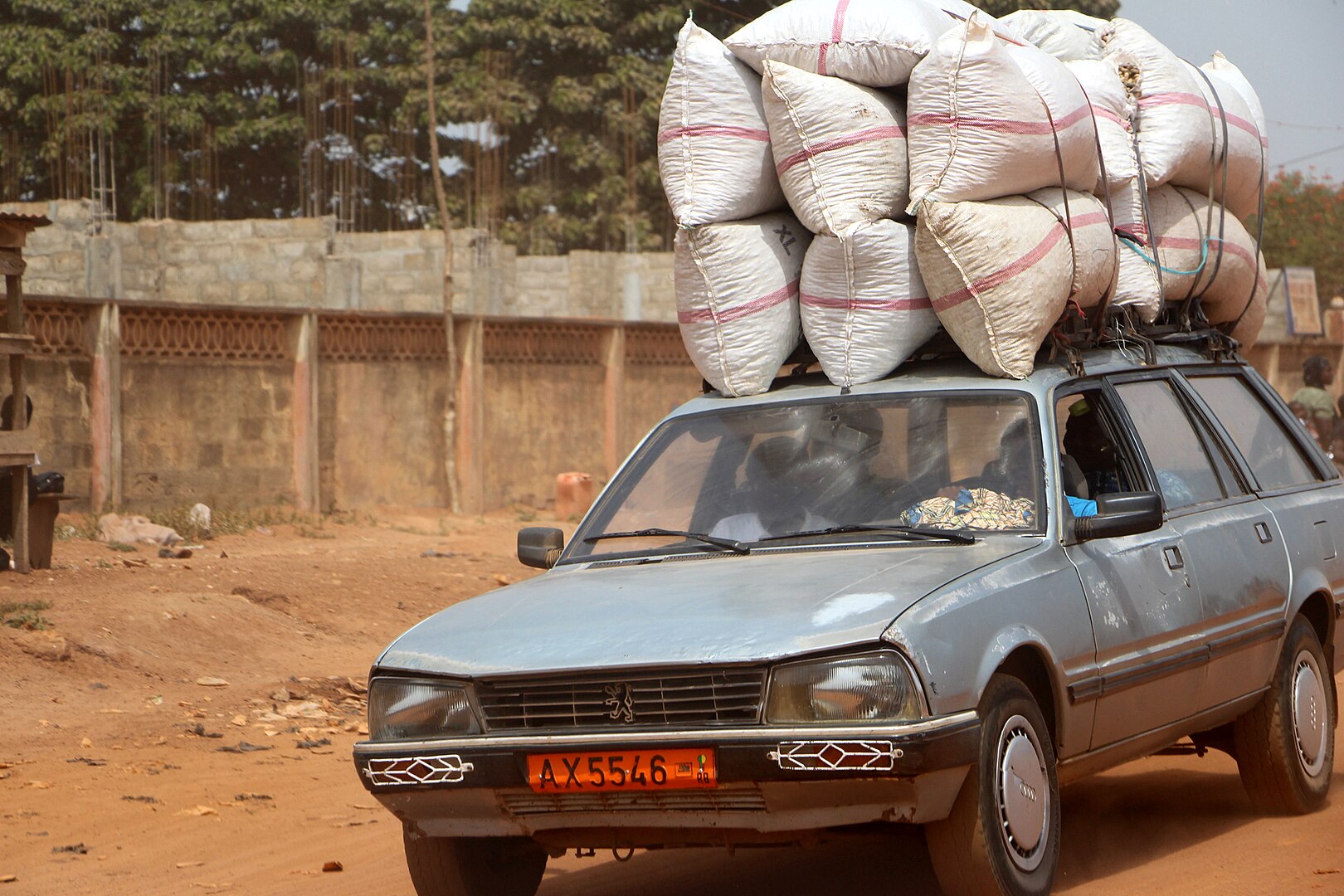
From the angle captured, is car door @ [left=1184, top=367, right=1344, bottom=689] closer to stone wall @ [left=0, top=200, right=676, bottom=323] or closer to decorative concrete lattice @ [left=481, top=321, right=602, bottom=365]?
decorative concrete lattice @ [left=481, top=321, right=602, bottom=365]

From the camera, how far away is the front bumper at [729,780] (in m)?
3.88

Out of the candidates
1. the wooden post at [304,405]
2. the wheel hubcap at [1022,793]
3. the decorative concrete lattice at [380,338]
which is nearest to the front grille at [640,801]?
the wheel hubcap at [1022,793]

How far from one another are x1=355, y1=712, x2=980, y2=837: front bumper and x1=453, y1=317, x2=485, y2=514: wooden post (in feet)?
41.7

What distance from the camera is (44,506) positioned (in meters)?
11.1

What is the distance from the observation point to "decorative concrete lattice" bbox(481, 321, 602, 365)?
1734 cm

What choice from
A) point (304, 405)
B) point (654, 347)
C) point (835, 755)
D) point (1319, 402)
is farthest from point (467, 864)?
point (654, 347)

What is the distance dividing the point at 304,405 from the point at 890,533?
11.6m

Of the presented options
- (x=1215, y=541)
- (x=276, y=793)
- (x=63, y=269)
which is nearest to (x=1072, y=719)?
(x=1215, y=541)

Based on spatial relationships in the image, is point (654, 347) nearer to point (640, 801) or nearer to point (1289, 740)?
point (1289, 740)

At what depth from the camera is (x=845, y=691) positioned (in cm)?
394

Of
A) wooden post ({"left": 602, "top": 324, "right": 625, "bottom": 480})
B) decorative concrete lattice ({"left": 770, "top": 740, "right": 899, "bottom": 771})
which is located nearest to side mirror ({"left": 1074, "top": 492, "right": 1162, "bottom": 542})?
decorative concrete lattice ({"left": 770, "top": 740, "right": 899, "bottom": 771})

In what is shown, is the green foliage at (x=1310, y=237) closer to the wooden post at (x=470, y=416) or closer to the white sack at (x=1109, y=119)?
the wooden post at (x=470, y=416)

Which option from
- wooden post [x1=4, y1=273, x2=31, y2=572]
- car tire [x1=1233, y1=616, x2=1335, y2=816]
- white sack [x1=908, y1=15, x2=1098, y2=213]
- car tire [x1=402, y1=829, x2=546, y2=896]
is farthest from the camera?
wooden post [x1=4, y1=273, x2=31, y2=572]

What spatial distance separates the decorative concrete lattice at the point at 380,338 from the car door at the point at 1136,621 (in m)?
11.3
